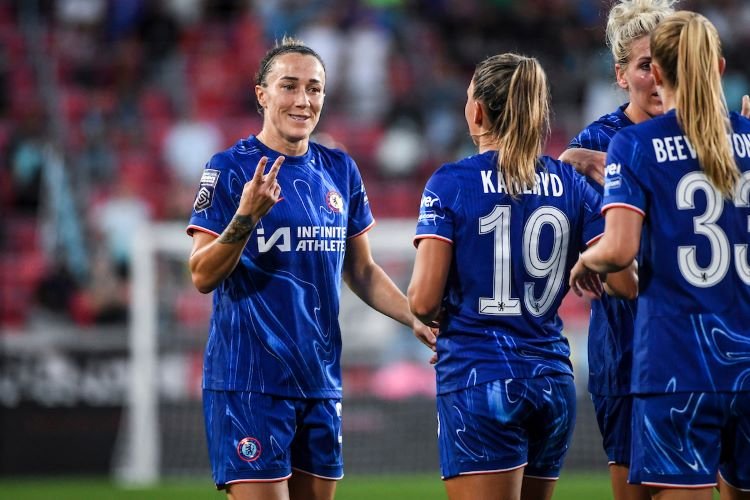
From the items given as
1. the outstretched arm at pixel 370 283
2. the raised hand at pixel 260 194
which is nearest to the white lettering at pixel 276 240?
the raised hand at pixel 260 194

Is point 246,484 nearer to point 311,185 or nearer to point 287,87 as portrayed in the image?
point 311,185

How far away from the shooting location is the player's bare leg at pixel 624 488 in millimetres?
4352

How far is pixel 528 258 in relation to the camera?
13.0ft

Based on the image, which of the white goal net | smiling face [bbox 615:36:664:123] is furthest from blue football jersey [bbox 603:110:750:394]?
the white goal net

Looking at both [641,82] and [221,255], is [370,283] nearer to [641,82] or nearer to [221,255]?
[221,255]

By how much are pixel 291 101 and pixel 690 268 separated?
180 cm

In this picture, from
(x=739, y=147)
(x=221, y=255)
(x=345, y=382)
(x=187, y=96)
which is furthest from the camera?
(x=187, y=96)

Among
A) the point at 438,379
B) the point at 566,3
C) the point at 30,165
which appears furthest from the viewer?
the point at 566,3

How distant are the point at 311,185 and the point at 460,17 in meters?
11.7

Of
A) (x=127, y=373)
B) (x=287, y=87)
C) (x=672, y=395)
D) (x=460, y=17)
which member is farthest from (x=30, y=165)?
(x=672, y=395)

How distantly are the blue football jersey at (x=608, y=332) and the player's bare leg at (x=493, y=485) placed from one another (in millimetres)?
671

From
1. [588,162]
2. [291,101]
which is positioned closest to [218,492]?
[291,101]

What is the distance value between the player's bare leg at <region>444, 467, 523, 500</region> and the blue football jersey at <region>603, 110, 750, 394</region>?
0.59 meters

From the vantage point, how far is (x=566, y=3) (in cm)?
1577
